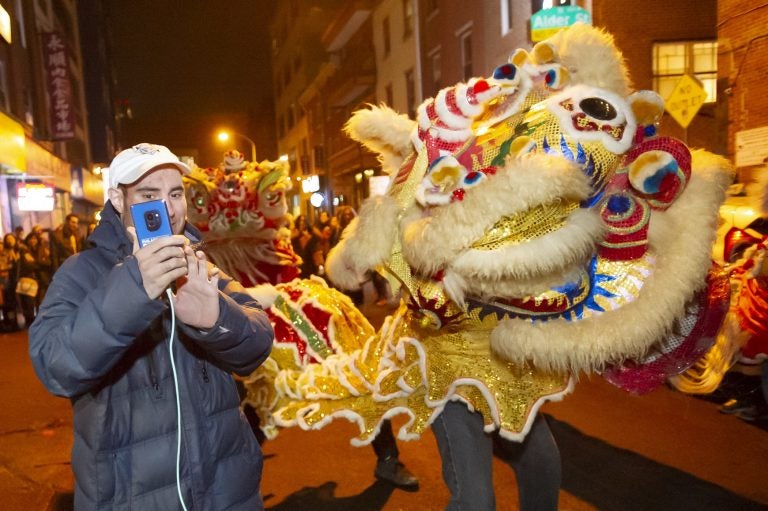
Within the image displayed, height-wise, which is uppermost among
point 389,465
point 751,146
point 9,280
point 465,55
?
point 465,55

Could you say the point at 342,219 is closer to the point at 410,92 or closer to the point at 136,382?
the point at 136,382

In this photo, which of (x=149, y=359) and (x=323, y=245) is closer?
(x=149, y=359)

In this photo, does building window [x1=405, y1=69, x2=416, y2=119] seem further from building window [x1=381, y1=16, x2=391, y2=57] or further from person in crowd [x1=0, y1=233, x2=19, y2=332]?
person in crowd [x1=0, y1=233, x2=19, y2=332]

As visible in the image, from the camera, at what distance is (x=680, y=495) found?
3.73 m

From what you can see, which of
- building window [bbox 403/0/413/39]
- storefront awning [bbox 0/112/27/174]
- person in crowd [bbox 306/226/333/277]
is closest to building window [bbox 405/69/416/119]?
building window [bbox 403/0/413/39]

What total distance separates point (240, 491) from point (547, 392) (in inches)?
45.0

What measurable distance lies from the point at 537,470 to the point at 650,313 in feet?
2.84

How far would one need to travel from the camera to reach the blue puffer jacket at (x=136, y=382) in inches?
63.8

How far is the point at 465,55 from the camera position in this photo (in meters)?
17.7

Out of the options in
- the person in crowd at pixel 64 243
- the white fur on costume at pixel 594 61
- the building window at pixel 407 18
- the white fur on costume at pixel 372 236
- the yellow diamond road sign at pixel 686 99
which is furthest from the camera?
the building window at pixel 407 18

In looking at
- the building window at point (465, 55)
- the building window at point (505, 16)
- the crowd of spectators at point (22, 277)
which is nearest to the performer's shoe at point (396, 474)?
the crowd of spectators at point (22, 277)

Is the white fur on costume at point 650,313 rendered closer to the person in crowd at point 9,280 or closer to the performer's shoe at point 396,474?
the performer's shoe at point 396,474

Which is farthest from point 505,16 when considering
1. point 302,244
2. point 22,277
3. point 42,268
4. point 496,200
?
point 496,200

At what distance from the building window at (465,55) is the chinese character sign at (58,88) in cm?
1280
